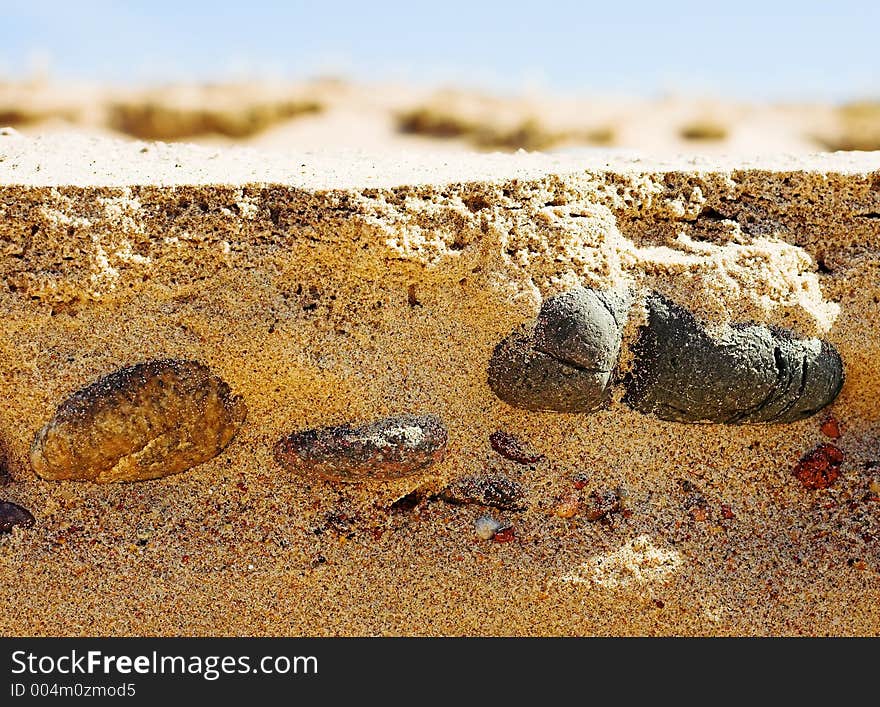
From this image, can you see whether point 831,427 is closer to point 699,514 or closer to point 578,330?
point 699,514

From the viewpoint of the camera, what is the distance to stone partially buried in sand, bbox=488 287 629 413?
2207 millimetres

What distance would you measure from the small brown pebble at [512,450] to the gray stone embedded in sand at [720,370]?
31cm

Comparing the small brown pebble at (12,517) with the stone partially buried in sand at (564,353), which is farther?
the stone partially buried in sand at (564,353)

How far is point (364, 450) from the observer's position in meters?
2.14

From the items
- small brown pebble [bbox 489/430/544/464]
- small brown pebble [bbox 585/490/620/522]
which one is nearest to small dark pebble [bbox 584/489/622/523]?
small brown pebble [bbox 585/490/620/522]

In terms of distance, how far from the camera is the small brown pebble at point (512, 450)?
2.27 meters

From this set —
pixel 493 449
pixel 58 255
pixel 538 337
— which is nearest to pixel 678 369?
pixel 538 337

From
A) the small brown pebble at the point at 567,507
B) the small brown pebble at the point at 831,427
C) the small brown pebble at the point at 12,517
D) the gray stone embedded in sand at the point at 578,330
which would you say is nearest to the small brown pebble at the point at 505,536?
the small brown pebble at the point at 567,507

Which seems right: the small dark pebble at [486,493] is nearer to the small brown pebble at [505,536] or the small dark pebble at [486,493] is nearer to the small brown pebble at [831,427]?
the small brown pebble at [505,536]

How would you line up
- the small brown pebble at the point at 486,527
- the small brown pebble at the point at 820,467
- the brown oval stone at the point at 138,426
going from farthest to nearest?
the small brown pebble at the point at 820,467, the small brown pebble at the point at 486,527, the brown oval stone at the point at 138,426

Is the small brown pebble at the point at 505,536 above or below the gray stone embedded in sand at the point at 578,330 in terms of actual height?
below

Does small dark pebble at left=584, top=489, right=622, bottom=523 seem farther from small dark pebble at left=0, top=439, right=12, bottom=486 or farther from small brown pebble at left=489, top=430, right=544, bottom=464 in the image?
small dark pebble at left=0, top=439, right=12, bottom=486

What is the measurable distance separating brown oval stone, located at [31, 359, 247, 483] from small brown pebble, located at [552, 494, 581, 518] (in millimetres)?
878

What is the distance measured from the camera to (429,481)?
223 cm
